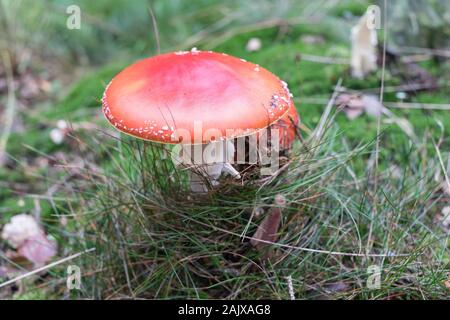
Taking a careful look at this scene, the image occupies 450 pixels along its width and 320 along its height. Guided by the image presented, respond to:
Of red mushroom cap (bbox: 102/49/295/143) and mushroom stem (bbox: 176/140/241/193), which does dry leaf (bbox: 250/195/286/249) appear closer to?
mushroom stem (bbox: 176/140/241/193)

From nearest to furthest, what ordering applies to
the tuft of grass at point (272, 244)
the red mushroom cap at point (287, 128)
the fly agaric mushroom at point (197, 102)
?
the fly agaric mushroom at point (197, 102) → the tuft of grass at point (272, 244) → the red mushroom cap at point (287, 128)

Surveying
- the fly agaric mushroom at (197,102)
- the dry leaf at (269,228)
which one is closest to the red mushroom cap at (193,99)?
the fly agaric mushroom at (197,102)

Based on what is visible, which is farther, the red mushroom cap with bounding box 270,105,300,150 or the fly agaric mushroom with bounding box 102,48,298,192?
the red mushroom cap with bounding box 270,105,300,150

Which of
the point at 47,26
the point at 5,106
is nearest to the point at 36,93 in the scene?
the point at 5,106

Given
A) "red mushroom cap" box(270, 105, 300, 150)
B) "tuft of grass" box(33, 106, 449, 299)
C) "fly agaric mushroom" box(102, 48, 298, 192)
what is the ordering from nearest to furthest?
1. "fly agaric mushroom" box(102, 48, 298, 192)
2. "tuft of grass" box(33, 106, 449, 299)
3. "red mushroom cap" box(270, 105, 300, 150)

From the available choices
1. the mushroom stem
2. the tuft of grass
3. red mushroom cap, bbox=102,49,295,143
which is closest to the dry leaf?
the tuft of grass

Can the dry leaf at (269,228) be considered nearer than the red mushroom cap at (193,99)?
No

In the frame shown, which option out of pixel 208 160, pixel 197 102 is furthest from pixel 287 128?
pixel 197 102

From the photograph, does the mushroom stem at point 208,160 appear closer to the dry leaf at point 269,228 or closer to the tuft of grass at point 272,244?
the tuft of grass at point 272,244
